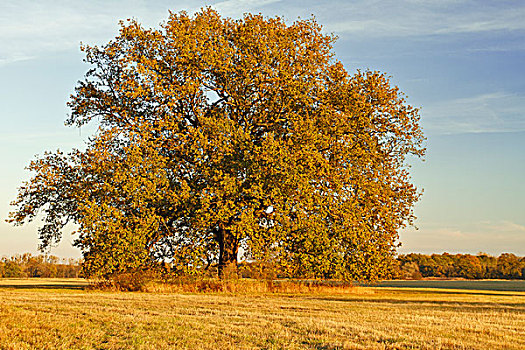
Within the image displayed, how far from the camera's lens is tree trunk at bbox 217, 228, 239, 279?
1142 inches

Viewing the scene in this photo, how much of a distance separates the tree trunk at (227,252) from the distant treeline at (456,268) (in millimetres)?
39882

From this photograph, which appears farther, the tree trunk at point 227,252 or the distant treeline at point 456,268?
the distant treeline at point 456,268

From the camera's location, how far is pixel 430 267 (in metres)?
69.1

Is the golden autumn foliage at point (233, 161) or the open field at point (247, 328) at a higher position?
the golden autumn foliage at point (233, 161)

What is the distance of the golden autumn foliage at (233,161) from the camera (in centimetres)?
2634

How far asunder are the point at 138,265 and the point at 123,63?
1064 centimetres

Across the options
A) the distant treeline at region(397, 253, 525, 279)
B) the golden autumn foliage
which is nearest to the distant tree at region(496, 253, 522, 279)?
the distant treeline at region(397, 253, 525, 279)

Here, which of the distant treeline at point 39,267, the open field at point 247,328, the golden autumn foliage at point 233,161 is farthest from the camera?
the distant treeline at point 39,267

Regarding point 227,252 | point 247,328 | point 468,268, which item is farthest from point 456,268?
point 247,328

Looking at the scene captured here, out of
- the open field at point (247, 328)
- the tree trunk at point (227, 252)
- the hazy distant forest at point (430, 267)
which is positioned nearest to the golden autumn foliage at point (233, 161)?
the tree trunk at point (227, 252)

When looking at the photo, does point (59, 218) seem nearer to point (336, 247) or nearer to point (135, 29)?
point (135, 29)

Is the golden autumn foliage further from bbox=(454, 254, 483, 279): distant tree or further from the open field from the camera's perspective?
bbox=(454, 254, 483, 279): distant tree

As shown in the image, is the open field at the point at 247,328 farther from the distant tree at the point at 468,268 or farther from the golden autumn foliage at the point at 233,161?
the distant tree at the point at 468,268

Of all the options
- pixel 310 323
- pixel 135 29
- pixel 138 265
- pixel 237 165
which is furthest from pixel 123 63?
pixel 310 323
